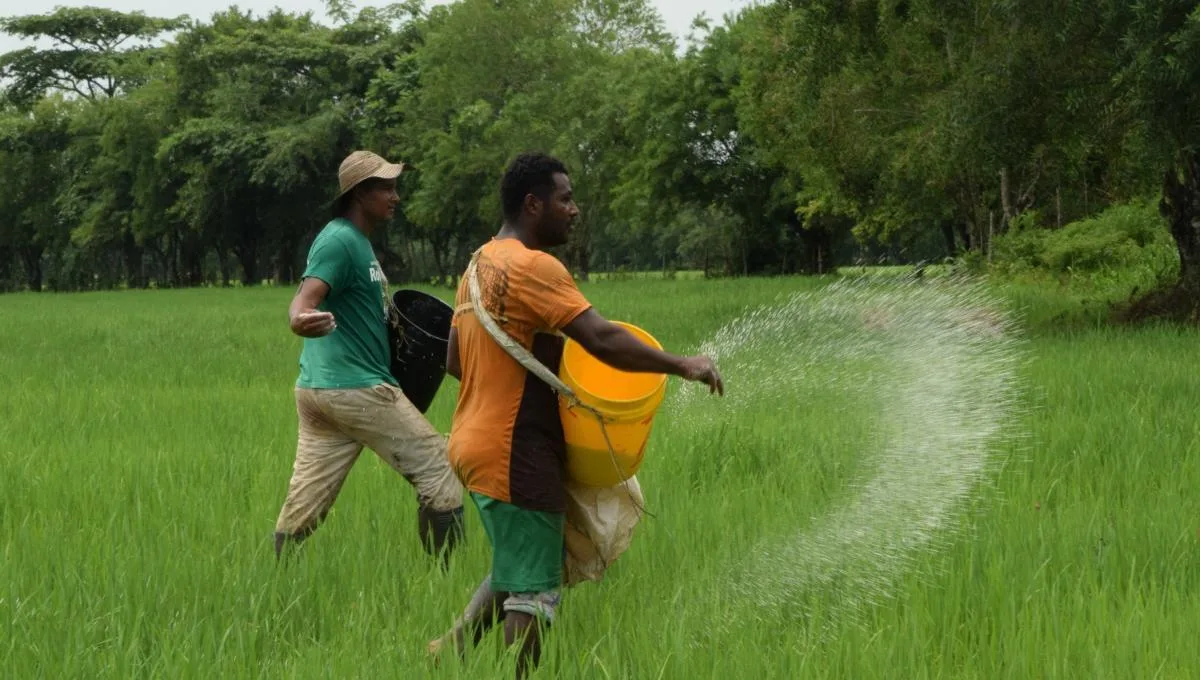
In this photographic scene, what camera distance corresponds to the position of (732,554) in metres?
4.36

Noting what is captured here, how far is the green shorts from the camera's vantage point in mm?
3146

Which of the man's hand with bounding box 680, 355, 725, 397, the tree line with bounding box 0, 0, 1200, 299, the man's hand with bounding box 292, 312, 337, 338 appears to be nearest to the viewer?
the man's hand with bounding box 680, 355, 725, 397

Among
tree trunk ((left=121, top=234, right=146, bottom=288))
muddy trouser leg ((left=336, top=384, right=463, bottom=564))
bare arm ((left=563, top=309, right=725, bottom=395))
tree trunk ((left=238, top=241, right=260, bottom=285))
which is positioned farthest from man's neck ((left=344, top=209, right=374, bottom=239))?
tree trunk ((left=121, top=234, right=146, bottom=288))

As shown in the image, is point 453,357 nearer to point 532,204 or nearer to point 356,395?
point 532,204

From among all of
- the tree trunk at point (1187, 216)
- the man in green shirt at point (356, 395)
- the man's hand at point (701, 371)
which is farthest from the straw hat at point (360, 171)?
the tree trunk at point (1187, 216)

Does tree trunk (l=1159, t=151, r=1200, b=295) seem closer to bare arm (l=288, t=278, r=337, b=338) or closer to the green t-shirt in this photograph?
the green t-shirt

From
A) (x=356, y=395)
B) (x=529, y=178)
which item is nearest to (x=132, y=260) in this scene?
(x=356, y=395)

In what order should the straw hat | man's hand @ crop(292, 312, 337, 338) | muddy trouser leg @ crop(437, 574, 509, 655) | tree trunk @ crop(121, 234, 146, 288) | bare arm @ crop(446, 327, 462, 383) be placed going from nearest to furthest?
muddy trouser leg @ crop(437, 574, 509, 655) → bare arm @ crop(446, 327, 462, 383) → man's hand @ crop(292, 312, 337, 338) → the straw hat → tree trunk @ crop(121, 234, 146, 288)

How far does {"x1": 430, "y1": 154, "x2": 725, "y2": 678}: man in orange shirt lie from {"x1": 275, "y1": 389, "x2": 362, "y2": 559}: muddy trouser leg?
1325 millimetres

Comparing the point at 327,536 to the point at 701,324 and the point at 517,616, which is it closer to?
the point at 517,616

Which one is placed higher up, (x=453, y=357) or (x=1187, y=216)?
(x=1187, y=216)

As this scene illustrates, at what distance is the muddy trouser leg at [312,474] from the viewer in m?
4.42

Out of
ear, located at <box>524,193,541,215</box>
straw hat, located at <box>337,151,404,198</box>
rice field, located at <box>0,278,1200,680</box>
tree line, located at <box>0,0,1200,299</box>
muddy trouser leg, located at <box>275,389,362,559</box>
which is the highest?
tree line, located at <box>0,0,1200,299</box>

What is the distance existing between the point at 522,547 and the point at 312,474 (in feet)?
5.05
